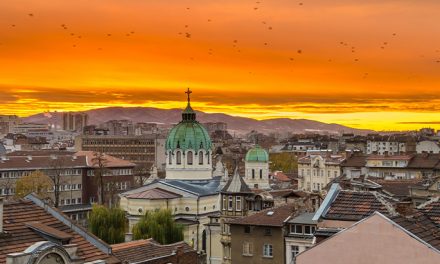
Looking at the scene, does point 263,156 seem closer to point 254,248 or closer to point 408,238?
point 254,248

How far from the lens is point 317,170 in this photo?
379 ft

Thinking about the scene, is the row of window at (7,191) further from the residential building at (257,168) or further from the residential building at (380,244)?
the residential building at (380,244)

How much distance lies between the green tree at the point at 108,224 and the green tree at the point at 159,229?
2771mm

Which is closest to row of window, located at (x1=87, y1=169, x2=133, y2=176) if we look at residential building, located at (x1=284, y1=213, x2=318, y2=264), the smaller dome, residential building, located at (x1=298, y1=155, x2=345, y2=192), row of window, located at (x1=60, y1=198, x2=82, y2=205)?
row of window, located at (x1=60, y1=198, x2=82, y2=205)

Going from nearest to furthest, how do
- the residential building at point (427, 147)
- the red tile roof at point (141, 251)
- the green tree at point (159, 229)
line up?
1. the red tile roof at point (141, 251)
2. the green tree at point (159, 229)
3. the residential building at point (427, 147)

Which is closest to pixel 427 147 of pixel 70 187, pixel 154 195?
pixel 70 187

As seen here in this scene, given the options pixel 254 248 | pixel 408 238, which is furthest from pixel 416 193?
pixel 408 238

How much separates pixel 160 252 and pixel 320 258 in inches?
648

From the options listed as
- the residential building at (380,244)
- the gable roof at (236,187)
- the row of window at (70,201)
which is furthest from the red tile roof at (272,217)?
the row of window at (70,201)

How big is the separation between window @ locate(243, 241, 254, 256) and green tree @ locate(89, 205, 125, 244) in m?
19.4

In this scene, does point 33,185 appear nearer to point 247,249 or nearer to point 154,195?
point 154,195

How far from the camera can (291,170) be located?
164125 mm

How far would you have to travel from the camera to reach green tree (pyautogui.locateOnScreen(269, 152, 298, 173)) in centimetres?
16588

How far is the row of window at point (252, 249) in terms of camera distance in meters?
49.2
